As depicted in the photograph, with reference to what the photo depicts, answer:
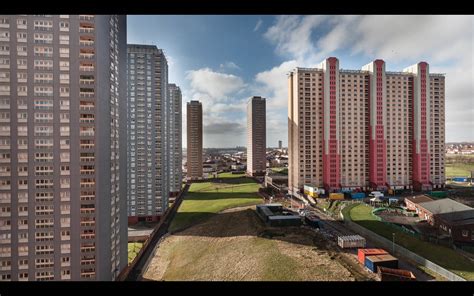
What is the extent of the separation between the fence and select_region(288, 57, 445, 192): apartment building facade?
1084 centimetres

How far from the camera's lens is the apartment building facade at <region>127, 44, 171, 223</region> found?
2028 centimetres

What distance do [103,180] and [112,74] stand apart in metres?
4.53

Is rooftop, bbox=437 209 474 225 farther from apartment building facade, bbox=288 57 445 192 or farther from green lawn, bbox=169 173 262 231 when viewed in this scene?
green lawn, bbox=169 173 262 231

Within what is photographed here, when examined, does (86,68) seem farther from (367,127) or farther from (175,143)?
(367,127)

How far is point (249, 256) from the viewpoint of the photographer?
12.5 m

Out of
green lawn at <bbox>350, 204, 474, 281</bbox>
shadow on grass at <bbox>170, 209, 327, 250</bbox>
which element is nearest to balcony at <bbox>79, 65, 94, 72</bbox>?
shadow on grass at <bbox>170, 209, 327, 250</bbox>

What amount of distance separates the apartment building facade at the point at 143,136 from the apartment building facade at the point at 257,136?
29.3m

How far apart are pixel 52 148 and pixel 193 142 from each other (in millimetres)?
35080

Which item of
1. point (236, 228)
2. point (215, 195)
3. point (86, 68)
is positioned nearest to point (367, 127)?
point (236, 228)

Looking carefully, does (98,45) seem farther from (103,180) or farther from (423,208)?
(423,208)

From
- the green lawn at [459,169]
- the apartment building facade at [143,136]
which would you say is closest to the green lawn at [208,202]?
the apartment building facade at [143,136]

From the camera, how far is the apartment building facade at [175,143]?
2903 cm

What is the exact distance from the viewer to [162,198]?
20922mm

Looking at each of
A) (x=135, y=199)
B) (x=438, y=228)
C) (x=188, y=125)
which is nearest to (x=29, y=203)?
(x=135, y=199)
